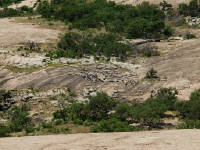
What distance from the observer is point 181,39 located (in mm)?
44781

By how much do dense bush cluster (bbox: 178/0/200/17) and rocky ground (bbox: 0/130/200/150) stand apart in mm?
38414

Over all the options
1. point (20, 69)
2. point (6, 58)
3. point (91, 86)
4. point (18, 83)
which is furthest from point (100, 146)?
point (6, 58)

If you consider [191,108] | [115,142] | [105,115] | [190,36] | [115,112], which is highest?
[190,36]

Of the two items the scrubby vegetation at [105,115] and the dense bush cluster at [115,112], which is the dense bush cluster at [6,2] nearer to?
the scrubby vegetation at [105,115]

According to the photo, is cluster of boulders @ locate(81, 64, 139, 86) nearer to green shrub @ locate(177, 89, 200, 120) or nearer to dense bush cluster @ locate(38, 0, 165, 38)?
green shrub @ locate(177, 89, 200, 120)

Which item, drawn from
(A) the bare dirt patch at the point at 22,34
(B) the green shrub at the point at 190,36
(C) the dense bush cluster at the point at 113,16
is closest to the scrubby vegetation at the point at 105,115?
(A) the bare dirt patch at the point at 22,34

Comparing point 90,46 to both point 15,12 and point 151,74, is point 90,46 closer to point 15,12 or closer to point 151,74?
point 151,74

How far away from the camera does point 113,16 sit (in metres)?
54.1

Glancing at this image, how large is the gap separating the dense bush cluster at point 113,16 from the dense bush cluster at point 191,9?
113 inches

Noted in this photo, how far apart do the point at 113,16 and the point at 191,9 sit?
10410mm

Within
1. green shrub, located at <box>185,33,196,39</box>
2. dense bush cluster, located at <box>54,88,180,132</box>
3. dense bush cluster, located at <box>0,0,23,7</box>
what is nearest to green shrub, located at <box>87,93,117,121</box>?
dense bush cluster, located at <box>54,88,180,132</box>

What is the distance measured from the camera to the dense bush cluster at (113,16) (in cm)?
4741

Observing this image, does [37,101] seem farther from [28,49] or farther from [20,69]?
[28,49]

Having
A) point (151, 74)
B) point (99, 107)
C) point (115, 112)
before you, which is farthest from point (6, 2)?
point (115, 112)
